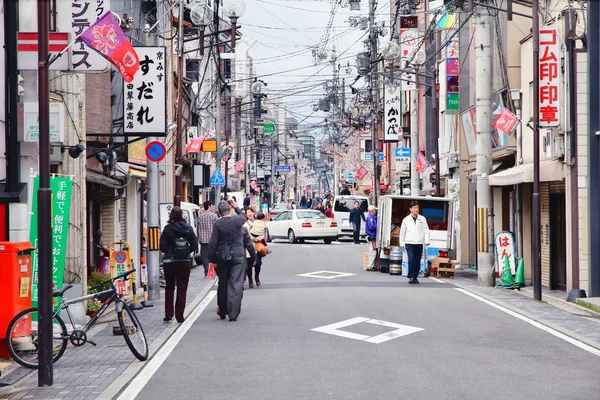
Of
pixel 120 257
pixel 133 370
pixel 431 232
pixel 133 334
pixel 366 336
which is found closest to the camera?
pixel 133 370

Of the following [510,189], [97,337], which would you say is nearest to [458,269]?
[510,189]

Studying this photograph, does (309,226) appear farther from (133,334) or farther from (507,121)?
(133,334)

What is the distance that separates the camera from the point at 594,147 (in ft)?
62.1

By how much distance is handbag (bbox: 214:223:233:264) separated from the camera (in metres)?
15.7

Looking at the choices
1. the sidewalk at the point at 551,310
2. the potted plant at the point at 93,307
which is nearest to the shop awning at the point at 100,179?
the potted plant at the point at 93,307

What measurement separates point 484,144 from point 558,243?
2.95 m

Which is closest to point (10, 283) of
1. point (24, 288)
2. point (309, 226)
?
point (24, 288)

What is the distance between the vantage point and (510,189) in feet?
88.6

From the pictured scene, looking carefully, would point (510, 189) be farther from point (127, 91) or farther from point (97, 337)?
point (97, 337)

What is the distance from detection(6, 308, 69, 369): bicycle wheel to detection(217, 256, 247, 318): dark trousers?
4255 millimetres

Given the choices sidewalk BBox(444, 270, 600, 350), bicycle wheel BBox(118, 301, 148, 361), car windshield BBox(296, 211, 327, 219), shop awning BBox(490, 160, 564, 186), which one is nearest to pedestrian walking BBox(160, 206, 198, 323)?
bicycle wheel BBox(118, 301, 148, 361)

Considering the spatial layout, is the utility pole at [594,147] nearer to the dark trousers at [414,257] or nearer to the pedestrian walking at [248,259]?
the dark trousers at [414,257]

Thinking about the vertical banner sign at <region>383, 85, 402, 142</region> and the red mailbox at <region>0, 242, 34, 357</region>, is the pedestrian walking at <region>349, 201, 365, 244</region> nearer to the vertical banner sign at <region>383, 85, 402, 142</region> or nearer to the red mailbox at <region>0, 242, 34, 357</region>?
the vertical banner sign at <region>383, 85, 402, 142</region>

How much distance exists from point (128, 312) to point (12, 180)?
324 centimetres
